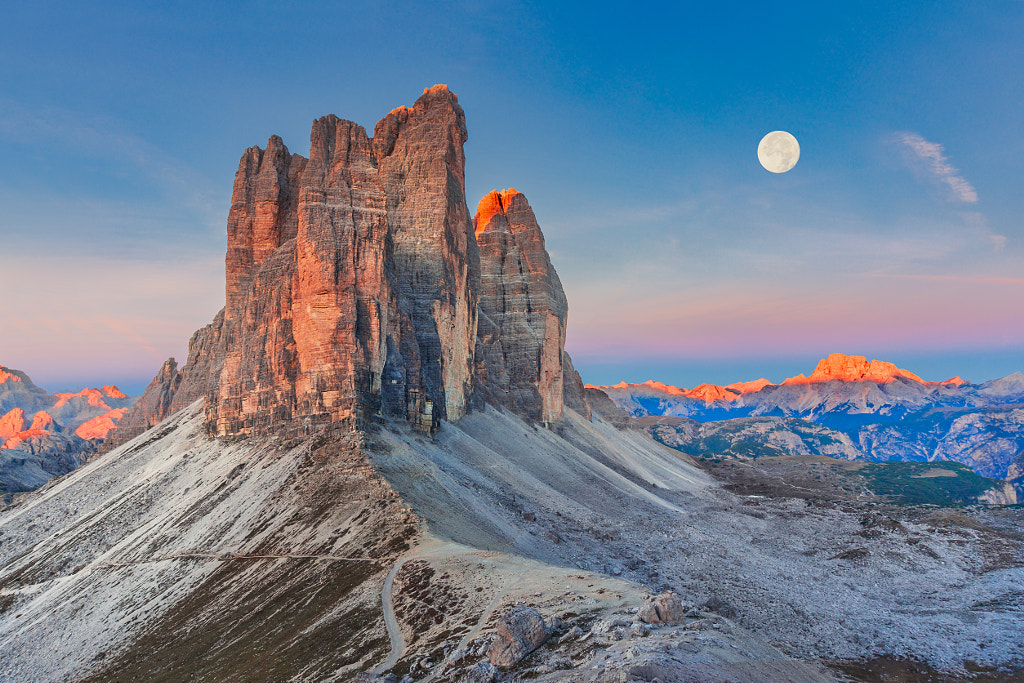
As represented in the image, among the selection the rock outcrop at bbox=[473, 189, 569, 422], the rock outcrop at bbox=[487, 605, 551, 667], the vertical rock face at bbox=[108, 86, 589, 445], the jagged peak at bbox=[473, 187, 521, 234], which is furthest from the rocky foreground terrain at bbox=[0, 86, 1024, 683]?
the jagged peak at bbox=[473, 187, 521, 234]

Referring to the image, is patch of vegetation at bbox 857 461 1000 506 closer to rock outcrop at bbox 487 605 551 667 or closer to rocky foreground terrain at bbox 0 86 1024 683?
rocky foreground terrain at bbox 0 86 1024 683

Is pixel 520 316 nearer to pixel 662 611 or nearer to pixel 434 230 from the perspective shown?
pixel 434 230

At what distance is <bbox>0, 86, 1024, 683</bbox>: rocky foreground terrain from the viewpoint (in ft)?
93.3

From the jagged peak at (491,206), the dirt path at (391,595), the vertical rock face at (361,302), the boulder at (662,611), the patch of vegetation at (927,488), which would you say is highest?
the jagged peak at (491,206)

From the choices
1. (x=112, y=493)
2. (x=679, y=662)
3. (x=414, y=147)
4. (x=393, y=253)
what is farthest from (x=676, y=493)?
(x=679, y=662)

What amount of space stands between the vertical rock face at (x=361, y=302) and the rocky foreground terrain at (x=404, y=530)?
38 cm

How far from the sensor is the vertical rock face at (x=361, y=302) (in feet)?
218

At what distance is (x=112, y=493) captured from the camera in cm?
6825

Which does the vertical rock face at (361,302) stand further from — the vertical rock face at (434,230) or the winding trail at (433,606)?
the winding trail at (433,606)

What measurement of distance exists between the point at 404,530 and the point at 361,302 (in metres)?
32.4

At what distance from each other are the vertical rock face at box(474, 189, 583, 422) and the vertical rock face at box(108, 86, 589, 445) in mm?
313

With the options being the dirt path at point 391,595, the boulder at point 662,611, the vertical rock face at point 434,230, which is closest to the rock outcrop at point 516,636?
the boulder at point 662,611

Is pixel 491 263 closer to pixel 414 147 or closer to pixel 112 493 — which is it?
pixel 414 147

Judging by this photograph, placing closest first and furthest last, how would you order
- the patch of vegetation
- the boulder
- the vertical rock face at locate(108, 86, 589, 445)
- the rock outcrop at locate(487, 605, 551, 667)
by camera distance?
the rock outcrop at locate(487, 605, 551, 667), the boulder, the vertical rock face at locate(108, 86, 589, 445), the patch of vegetation
